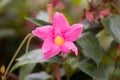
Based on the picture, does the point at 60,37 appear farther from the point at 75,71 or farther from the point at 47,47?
the point at 75,71

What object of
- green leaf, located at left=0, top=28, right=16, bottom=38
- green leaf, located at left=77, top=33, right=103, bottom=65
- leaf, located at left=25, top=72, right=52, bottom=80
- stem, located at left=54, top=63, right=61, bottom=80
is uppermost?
green leaf, located at left=77, top=33, right=103, bottom=65

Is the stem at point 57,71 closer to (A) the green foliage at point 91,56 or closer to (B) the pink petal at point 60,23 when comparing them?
(A) the green foliage at point 91,56

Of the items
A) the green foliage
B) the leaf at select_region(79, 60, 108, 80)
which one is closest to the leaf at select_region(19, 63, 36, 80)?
the green foliage

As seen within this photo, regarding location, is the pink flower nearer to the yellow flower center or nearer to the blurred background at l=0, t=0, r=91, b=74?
the yellow flower center

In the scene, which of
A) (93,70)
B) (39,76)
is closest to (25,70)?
(39,76)

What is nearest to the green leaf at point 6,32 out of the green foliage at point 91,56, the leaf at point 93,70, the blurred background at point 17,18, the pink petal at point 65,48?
the blurred background at point 17,18

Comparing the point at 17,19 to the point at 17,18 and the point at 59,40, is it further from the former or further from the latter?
the point at 59,40

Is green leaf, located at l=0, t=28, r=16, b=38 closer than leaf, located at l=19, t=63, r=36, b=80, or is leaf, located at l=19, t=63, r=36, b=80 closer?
leaf, located at l=19, t=63, r=36, b=80

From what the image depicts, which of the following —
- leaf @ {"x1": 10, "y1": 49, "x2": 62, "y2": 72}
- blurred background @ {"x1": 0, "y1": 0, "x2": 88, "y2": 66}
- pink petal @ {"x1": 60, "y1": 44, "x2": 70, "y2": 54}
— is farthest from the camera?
blurred background @ {"x1": 0, "y1": 0, "x2": 88, "y2": 66}

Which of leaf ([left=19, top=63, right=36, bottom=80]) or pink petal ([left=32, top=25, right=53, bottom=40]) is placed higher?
pink petal ([left=32, top=25, right=53, bottom=40])
